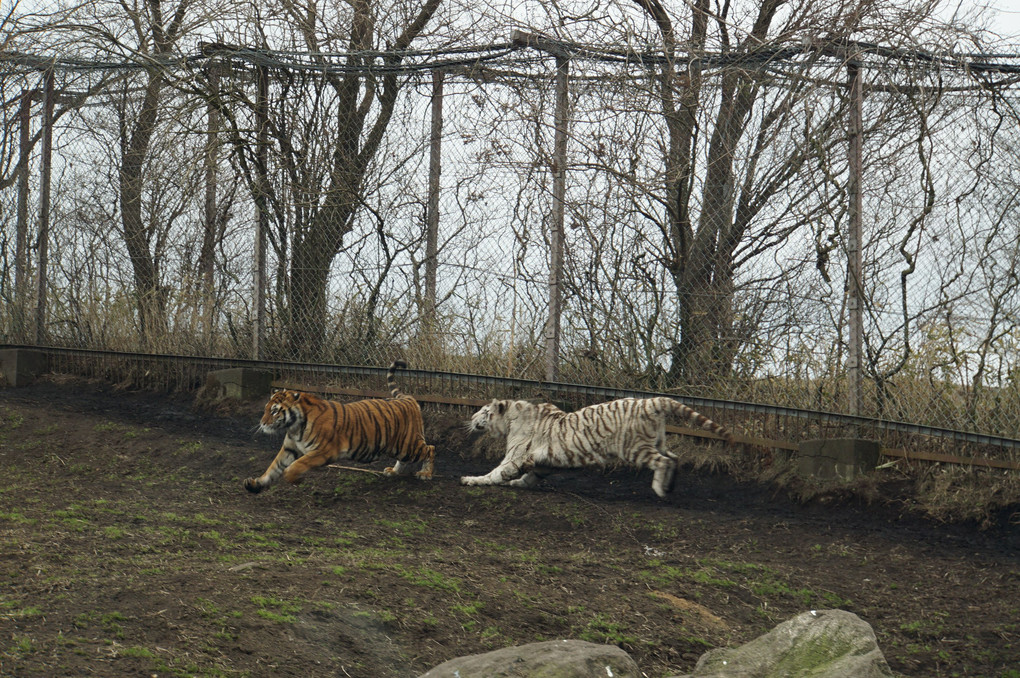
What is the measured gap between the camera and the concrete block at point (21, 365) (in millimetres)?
9883

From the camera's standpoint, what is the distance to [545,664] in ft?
10.0

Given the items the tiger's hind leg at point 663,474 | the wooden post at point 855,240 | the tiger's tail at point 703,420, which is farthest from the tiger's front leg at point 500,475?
the wooden post at point 855,240

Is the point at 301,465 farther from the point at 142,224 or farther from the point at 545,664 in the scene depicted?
the point at 142,224

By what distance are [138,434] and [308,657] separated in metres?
5.13

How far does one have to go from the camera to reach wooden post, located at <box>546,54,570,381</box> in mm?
7492

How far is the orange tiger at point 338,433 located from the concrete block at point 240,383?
2.02 metres

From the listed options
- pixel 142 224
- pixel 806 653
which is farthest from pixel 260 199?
pixel 806 653

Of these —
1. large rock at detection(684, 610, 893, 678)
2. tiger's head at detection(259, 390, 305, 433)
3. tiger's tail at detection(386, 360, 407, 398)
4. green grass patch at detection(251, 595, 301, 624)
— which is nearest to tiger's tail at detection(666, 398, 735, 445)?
tiger's tail at detection(386, 360, 407, 398)

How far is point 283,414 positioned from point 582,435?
211 centimetres

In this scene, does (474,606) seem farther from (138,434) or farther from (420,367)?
(138,434)

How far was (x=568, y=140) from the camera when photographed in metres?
7.49

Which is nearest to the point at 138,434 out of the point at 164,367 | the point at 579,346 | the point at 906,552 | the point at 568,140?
the point at 164,367

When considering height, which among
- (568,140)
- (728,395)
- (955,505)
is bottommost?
(955,505)

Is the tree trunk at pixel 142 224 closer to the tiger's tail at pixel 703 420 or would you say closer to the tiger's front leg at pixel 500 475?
the tiger's front leg at pixel 500 475
